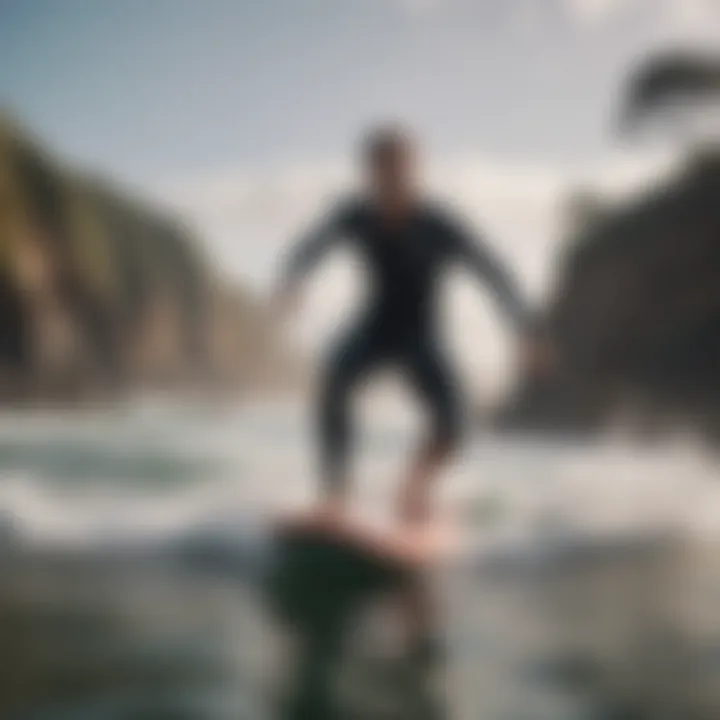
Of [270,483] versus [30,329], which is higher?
[30,329]

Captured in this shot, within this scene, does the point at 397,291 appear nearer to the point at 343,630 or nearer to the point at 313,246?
the point at 313,246

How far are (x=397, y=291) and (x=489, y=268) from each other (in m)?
0.10

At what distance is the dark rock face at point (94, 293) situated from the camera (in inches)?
44.6

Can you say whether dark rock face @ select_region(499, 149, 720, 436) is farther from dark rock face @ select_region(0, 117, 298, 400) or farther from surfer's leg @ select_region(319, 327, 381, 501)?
dark rock face @ select_region(0, 117, 298, 400)

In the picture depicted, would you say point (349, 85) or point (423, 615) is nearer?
point (423, 615)

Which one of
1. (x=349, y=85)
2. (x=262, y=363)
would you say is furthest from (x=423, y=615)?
(x=349, y=85)

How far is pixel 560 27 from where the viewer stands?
1.18 m

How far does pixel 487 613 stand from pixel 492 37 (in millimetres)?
646

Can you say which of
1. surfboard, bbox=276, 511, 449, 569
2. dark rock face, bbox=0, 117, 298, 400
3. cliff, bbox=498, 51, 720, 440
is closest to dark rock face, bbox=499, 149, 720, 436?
cliff, bbox=498, 51, 720, 440

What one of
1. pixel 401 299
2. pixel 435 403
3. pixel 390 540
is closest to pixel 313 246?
pixel 401 299

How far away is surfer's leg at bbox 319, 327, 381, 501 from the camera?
108 cm

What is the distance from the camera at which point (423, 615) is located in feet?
3.44

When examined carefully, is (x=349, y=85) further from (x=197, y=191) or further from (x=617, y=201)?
(x=617, y=201)

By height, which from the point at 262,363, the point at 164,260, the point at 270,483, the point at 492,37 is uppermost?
the point at 492,37
